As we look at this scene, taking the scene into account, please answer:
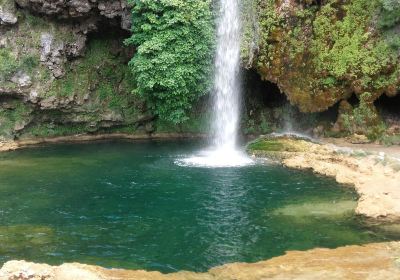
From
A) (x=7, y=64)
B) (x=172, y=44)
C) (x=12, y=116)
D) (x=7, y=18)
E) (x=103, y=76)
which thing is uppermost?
(x=7, y=18)

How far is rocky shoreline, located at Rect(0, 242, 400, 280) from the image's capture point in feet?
45.9

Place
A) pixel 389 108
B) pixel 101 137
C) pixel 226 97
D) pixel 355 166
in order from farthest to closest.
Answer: pixel 101 137 < pixel 226 97 < pixel 389 108 < pixel 355 166

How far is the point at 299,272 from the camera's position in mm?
14578

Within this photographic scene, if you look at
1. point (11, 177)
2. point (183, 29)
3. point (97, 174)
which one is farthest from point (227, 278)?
point (183, 29)

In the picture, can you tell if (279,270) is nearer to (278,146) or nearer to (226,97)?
(278,146)

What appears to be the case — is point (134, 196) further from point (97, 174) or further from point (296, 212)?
point (296, 212)

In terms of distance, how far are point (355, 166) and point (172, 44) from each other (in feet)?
43.0

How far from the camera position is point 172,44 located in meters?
30.8

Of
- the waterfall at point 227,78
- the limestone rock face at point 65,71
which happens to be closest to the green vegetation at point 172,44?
the waterfall at point 227,78

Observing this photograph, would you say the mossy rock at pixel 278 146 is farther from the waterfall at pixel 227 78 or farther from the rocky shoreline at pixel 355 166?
the waterfall at pixel 227 78

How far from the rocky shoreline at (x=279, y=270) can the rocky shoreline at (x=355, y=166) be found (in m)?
3.81

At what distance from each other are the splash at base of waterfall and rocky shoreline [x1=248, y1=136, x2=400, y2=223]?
1070 mm

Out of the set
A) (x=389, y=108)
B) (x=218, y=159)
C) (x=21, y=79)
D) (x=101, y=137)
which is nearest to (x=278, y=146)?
(x=218, y=159)

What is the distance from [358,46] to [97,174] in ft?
57.6
